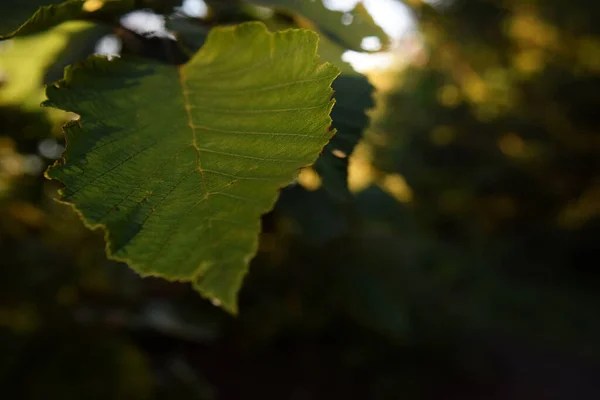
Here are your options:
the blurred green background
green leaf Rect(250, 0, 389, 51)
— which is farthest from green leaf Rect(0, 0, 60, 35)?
green leaf Rect(250, 0, 389, 51)

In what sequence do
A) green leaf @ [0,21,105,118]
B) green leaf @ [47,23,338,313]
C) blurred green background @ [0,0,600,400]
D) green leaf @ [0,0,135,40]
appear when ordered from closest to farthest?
green leaf @ [47,23,338,313] → green leaf @ [0,0,135,40] → green leaf @ [0,21,105,118] → blurred green background @ [0,0,600,400]

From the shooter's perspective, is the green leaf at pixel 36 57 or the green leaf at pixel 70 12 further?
the green leaf at pixel 36 57

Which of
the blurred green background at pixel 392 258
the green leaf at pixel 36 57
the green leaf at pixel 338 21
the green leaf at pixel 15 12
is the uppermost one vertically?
the green leaf at pixel 15 12

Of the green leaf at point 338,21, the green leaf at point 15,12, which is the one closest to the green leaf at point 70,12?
the green leaf at point 15,12

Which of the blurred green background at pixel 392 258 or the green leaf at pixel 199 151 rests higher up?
the green leaf at pixel 199 151

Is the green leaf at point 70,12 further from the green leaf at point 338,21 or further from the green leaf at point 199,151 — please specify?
the green leaf at point 338,21

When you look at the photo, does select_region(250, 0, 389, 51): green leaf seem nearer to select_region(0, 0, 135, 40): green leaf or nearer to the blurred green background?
the blurred green background

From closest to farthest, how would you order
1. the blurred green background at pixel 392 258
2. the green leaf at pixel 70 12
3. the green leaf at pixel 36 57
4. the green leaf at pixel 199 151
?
the green leaf at pixel 199 151
the green leaf at pixel 70 12
the green leaf at pixel 36 57
the blurred green background at pixel 392 258
